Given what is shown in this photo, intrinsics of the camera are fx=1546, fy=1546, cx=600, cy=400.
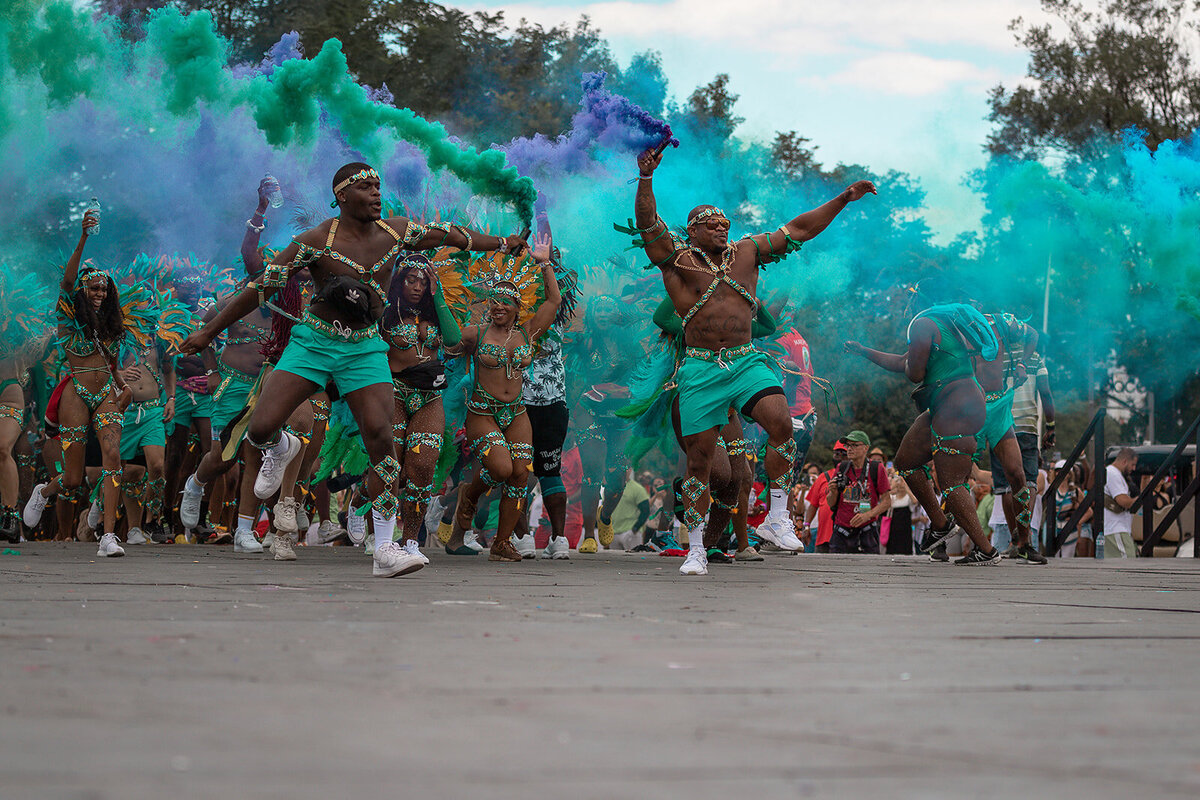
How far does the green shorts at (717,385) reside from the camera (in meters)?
8.60

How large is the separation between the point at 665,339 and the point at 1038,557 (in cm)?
322

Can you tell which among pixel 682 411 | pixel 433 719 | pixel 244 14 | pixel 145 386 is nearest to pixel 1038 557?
pixel 682 411

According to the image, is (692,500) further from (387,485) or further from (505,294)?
(505,294)

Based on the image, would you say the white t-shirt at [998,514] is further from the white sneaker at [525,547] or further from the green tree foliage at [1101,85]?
the green tree foliage at [1101,85]

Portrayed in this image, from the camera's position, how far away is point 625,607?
17.9 ft

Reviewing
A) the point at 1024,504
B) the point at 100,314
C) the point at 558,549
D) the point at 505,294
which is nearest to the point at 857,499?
the point at 1024,504

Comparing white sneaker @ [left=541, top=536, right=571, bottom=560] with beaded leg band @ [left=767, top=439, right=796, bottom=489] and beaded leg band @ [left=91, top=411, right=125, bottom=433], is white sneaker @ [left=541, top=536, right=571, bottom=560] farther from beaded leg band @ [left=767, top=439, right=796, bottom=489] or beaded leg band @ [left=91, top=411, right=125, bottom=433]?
beaded leg band @ [left=91, top=411, right=125, bottom=433]

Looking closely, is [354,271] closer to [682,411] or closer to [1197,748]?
[682,411]

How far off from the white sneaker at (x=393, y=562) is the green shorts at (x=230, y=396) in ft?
17.4

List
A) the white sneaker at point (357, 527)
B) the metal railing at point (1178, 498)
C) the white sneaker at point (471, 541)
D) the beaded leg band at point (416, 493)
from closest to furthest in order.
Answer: the beaded leg band at point (416, 493), the white sneaker at point (357, 527), the white sneaker at point (471, 541), the metal railing at point (1178, 498)

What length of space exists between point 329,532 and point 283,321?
17.5ft

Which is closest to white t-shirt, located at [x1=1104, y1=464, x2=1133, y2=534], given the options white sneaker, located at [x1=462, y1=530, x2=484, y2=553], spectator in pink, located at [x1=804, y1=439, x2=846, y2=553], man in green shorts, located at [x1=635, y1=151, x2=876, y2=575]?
spectator in pink, located at [x1=804, y1=439, x2=846, y2=553]

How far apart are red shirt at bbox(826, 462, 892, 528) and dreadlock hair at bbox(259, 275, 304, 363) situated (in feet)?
22.2

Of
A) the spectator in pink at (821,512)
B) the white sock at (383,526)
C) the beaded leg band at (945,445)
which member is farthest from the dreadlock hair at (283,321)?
the spectator in pink at (821,512)
